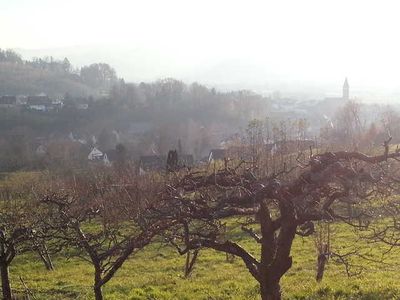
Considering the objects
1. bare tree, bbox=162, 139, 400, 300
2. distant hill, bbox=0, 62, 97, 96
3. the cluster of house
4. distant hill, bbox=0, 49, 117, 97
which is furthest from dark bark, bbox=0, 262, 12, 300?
distant hill, bbox=0, 62, 97, 96

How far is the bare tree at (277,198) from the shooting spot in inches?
232

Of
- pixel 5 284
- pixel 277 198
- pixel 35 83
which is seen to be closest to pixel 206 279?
pixel 5 284

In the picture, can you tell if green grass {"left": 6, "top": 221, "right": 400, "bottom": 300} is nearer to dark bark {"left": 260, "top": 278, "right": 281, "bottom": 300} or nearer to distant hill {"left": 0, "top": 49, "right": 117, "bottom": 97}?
dark bark {"left": 260, "top": 278, "right": 281, "bottom": 300}

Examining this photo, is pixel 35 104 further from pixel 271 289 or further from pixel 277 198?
pixel 277 198

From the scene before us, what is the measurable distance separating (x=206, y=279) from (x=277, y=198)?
8.21 meters

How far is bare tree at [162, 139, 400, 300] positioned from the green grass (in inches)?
111

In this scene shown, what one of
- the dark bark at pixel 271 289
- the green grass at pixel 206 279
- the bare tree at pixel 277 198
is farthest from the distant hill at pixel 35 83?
the dark bark at pixel 271 289

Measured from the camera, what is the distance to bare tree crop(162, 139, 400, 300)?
19.3ft

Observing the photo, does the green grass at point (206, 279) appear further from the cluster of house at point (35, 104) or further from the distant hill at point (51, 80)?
the distant hill at point (51, 80)

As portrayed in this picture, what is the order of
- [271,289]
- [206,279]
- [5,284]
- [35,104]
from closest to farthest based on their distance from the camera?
[271,289] → [5,284] → [206,279] → [35,104]

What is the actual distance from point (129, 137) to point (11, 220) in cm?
7160

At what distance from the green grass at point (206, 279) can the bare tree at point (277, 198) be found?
9.27 feet

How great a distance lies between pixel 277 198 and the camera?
597 centimetres

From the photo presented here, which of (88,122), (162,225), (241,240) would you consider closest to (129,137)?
(88,122)
